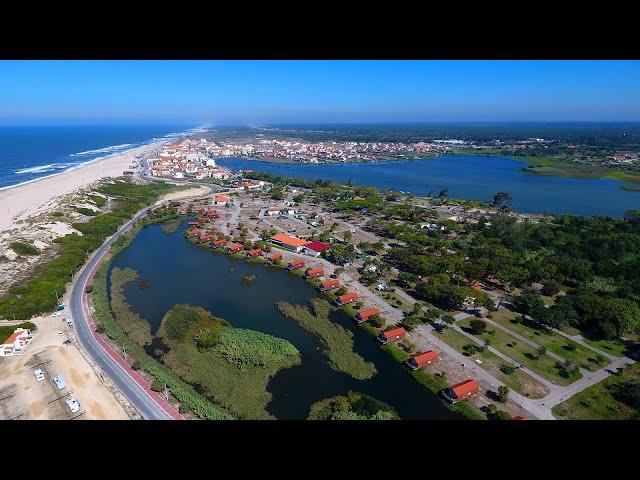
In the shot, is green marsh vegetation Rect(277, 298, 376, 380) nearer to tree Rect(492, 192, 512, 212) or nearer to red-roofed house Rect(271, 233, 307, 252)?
red-roofed house Rect(271, 233, 307, 252)

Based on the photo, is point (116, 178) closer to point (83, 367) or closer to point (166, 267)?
point (166, 267)

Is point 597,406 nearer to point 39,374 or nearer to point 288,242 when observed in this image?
point 39,374

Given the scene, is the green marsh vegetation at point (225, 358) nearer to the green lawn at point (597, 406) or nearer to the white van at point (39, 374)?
the white van at point (39, 374)

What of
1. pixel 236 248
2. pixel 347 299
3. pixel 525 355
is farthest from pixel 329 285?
pixel 525 355

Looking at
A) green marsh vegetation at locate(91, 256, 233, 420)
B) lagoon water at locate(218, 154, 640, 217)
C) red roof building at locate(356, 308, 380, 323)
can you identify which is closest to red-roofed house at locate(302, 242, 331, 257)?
red roof building at locate(356, 308, 380, 323)

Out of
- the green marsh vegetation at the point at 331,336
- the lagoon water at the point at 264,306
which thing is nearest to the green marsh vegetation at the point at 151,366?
the lagoon water at the point at 264,306

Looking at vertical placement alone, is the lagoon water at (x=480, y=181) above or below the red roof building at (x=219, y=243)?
above
